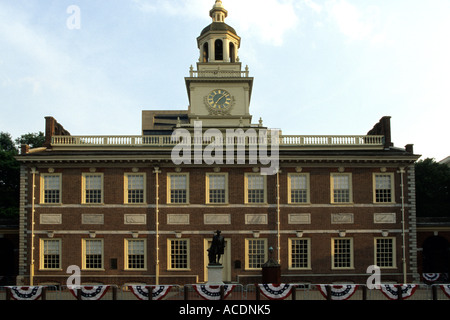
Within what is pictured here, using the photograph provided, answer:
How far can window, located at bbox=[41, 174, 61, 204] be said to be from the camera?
3752 centimetres

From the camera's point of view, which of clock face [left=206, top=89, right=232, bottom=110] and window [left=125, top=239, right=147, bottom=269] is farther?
clock face [left=206, top=89, right=232, bottom=110]

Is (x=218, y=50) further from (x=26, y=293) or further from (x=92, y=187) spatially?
(x=26, y=293)

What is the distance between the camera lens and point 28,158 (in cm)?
3706

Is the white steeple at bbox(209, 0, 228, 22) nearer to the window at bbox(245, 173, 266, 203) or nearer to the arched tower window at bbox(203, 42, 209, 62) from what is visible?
the arched tower window at bbox(203, 42, 209, 62)

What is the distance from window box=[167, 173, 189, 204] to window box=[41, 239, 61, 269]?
8223mm

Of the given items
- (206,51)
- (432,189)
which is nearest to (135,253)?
(206,51)

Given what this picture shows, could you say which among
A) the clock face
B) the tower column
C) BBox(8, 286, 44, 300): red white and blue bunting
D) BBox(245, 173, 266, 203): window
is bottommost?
BBox(8, 286, 44, 300): red white and blue bunting

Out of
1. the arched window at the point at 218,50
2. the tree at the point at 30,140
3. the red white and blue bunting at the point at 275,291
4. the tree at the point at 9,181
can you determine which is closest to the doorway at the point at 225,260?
the red white and blue bunting at the point at 275,291

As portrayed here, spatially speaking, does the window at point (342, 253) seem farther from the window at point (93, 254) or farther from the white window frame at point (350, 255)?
the window at point (93, 254)

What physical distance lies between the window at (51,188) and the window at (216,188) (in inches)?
403

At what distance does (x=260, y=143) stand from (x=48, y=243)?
52.9ft

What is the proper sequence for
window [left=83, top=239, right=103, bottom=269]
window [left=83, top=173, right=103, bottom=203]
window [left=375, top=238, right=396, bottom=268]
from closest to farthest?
window [left=83, top=239, right=103, bottom=269], window [left=375, top=238, right=396, bottom=268], window [left=83, top=173, right=103, bottom=203]

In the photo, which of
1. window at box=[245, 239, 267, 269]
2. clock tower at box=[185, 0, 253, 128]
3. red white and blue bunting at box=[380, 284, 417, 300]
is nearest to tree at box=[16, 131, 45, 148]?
clock tower at box=[185, 0, 253, 128]

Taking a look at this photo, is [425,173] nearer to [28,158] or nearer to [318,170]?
[318,170]
